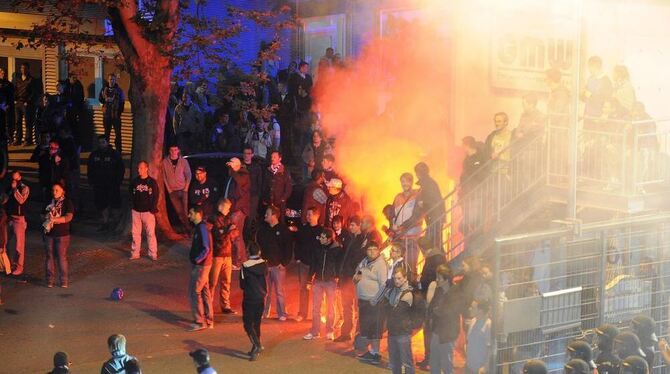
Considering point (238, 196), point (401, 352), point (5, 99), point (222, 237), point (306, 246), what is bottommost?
point (401, 352)

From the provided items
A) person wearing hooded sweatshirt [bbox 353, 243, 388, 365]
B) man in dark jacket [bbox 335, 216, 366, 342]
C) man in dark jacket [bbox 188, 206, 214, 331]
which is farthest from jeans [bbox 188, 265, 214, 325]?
person wearing hooded sweatshirt [bbox 353, 243, 388, 365]

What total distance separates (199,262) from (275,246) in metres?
1.03

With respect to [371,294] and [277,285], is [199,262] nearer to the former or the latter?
[277,285]

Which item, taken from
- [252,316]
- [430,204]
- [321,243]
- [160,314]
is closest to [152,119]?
[160,314]

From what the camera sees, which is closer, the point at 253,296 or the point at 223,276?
the point at 253,296

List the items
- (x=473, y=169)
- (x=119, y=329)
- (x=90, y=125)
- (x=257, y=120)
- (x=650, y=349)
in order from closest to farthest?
(x=650, y=349)
(x=119, y=329)
(x=473, y=169)
(x=257, y=120)
(x=90, y=125)

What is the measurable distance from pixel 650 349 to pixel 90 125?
2019 cm

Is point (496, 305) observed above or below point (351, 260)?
above

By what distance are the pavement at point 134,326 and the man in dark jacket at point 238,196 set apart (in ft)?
1.67

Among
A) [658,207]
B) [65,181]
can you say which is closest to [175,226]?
Result: [65,181]

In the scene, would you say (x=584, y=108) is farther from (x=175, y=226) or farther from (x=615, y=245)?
(x=175, y=226)

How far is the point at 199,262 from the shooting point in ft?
40.7

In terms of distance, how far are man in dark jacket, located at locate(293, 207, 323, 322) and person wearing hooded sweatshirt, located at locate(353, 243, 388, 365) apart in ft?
4.02

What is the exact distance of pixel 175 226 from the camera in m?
18.1
